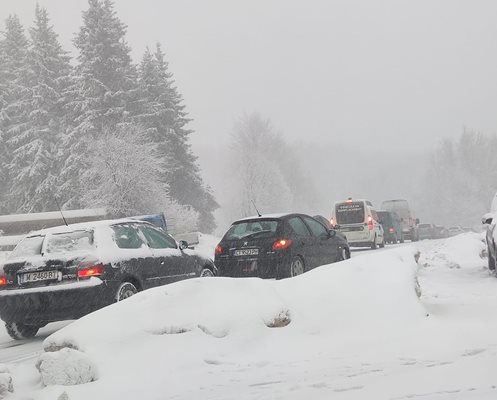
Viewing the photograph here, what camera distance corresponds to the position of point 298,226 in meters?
11.1

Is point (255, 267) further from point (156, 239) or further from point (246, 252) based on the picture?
point (156, 239)

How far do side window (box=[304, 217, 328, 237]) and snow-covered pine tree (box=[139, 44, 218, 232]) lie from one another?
28.3 m

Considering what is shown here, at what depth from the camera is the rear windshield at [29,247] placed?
7801 millimetres

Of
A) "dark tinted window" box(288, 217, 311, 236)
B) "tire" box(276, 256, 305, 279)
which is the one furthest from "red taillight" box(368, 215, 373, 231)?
"tire" box(276, 256, 305, 279)

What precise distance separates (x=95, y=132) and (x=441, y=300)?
32019mm

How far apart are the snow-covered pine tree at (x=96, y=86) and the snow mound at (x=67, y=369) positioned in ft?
105

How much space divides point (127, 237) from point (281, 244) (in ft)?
10.2

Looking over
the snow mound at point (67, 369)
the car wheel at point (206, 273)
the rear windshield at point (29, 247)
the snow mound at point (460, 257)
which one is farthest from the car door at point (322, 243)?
the snow mound at point (67, 369)

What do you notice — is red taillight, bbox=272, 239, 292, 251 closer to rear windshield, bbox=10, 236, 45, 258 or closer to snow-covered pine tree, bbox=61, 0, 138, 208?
rear windshield, bbox=10, 236, 45, 258

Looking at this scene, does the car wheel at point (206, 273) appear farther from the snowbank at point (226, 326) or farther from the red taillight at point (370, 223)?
the red taillight at point (370, 223)

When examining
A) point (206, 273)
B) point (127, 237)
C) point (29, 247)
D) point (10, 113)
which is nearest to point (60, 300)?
point (29, 247)

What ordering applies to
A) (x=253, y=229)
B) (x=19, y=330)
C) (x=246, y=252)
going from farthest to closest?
1. (x=253, y=229)
2. (x=246, y=252)
3. (x=19, y=330)

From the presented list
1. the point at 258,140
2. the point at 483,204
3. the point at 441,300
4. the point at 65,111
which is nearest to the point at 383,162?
the point at 483,204

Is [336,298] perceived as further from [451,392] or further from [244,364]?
[451,392]
